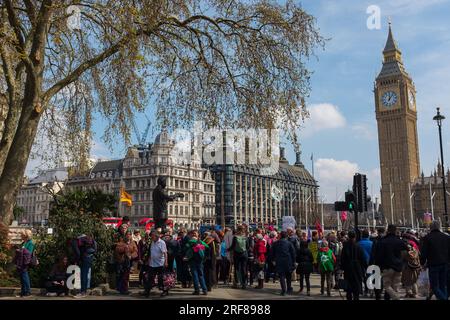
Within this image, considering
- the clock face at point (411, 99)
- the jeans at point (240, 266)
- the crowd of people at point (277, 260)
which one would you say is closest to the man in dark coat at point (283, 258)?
the crowd of people at point (277, 260)

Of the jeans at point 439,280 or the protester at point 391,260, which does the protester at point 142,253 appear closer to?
the protester at point 391,260

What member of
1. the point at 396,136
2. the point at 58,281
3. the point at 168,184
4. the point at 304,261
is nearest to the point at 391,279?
the point at 304,261

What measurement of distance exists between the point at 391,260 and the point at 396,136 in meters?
138

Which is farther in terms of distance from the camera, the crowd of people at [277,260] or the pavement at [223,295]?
the pavement at [223,295]

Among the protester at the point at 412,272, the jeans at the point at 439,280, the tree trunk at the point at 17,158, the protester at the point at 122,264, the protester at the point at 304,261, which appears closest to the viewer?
the jeans at the point at 439,280

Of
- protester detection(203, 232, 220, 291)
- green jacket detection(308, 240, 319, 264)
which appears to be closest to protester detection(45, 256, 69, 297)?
protester detection(203, 232, 220, 291)

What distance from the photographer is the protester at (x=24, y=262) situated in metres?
12.3

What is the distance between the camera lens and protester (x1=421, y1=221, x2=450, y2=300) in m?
11.0

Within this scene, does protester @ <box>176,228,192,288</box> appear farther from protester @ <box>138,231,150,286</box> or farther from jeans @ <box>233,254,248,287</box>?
jeans @ <box>233,254,248,287</box>

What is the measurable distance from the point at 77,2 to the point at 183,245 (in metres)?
8.74

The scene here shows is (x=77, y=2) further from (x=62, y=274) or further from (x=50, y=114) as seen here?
(x=62, y=274)

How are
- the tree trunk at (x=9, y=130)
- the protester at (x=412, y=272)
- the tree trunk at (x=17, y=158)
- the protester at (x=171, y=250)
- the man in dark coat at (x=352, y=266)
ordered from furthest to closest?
the tree trunk at (x=9, y=130)
the protester at (x=171, y=250)
the tree trunk at (x=17, y=158)
the protester at (x=412, y=272)
the man in dark coat at (x=352, y=266)

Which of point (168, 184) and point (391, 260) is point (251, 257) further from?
point (168, 184)

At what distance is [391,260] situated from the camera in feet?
36.1
